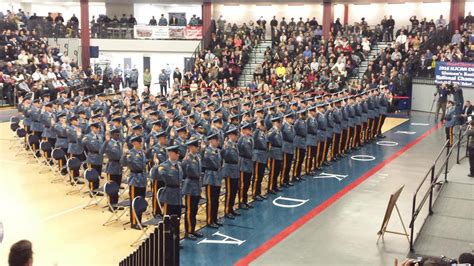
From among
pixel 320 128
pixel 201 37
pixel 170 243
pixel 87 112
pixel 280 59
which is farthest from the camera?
pixel 201 37

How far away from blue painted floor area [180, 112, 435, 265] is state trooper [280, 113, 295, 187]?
12.6 inches

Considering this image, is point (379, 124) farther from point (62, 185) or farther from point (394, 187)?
point (62, 185)

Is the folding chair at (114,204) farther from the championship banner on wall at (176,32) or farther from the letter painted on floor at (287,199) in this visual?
the championship banner on wall at (176,32)

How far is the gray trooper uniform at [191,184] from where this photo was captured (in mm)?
10047

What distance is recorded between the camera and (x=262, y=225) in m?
11.0

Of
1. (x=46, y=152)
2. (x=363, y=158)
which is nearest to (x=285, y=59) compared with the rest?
(x=363, y=158)

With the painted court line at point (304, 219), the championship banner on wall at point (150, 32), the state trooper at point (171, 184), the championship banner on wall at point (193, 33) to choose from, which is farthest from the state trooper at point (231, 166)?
the championship banner on wall at point (193, 33)

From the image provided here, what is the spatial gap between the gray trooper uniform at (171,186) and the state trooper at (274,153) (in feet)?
12.1

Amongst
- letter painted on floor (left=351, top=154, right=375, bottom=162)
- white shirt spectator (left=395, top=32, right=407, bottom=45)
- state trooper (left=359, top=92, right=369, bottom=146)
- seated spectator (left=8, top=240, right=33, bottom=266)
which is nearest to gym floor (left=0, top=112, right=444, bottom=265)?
letter painted on floor (left=351, top=154, right=375, bottom=162)

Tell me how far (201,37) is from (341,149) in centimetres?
1843

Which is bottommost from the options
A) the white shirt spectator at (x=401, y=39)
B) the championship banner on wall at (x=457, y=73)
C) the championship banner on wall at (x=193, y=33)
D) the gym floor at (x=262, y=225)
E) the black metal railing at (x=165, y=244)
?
the gym floor at (x=262, y=225)

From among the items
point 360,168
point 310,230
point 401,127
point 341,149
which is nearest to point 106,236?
point 310,230

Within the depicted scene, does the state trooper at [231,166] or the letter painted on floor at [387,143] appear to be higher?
the state trooper at [231,166]

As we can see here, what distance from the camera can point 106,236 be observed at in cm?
1020
